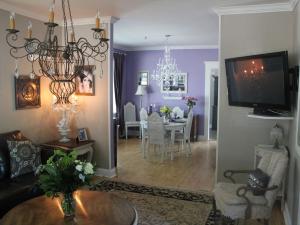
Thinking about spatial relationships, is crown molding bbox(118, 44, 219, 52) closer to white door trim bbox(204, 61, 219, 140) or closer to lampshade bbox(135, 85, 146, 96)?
white door trim bbox(204, 61, 219, 140)

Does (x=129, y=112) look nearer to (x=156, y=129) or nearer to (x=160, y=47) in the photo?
(x=160, y=47)

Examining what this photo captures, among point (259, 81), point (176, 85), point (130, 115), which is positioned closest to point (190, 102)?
point (176, 85)

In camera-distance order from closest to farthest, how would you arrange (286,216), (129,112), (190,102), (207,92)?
(286,216) < (190,102) < (207,92) < (129,112)

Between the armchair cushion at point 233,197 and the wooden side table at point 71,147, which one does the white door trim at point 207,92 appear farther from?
the armchair cushion at point 233,197

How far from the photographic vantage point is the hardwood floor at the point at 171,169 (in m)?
4.77

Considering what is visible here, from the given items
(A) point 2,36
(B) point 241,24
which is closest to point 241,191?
(B) point 241,24

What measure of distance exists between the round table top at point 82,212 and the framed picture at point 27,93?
2.08m

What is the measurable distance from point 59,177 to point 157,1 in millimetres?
2567

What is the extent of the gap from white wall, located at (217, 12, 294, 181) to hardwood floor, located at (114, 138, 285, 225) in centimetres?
66

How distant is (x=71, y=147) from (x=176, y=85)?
15.1ft

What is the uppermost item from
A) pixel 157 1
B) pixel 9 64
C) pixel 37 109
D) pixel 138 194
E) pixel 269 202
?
pixel 157 1

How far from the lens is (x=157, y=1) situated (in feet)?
12.4

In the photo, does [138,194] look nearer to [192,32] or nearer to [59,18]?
[59,18]

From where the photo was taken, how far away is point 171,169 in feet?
18.1
